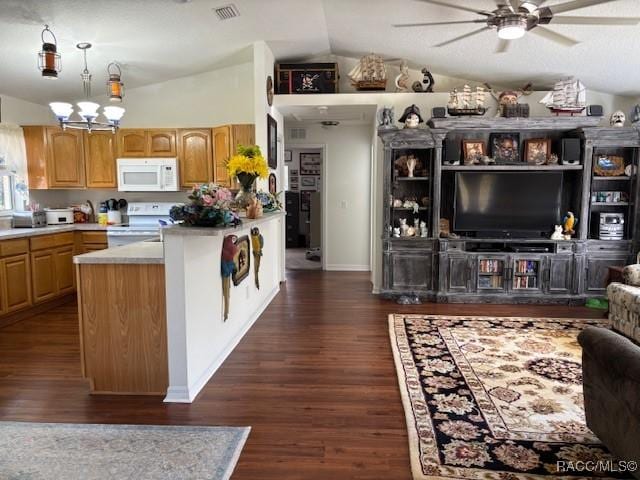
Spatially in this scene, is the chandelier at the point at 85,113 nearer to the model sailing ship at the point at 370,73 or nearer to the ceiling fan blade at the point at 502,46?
the model sailing ship at the point at 370,73

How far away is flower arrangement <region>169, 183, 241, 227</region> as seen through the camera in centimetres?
257

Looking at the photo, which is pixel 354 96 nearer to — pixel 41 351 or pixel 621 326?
pixel 621 326

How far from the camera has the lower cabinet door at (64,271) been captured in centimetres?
498

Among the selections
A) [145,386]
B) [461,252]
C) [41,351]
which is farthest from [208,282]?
[461,252]

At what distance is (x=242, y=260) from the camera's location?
3840 mm

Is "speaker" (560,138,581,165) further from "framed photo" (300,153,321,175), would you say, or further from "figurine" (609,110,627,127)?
"framed photo" (300,153,321,175)

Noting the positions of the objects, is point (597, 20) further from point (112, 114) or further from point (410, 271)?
point (112, 114)

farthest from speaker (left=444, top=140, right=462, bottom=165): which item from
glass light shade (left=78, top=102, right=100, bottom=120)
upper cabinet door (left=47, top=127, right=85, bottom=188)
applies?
upper cabinet door (left=47, top=127, right=85, bottom=188)

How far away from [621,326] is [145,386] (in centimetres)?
377

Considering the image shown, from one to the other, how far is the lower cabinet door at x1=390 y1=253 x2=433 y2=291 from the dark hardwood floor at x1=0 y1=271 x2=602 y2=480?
102 cm

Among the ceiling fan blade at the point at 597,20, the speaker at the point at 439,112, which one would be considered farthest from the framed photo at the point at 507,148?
the ceiling fan blade at the point at 597,20

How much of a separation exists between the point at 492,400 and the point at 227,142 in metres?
4.05

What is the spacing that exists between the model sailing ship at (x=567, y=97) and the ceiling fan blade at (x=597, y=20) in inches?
63.4

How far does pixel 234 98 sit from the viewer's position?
5.65 m
